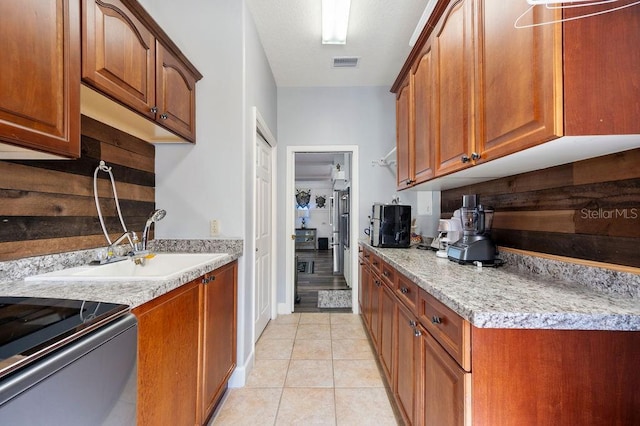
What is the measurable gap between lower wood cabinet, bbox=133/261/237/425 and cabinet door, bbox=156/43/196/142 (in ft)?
3.07

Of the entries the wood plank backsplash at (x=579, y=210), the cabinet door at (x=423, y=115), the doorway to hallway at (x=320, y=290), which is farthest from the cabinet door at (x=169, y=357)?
the doorway to hallway at (x=320, y=290)

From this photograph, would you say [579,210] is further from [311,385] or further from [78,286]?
[78,286]

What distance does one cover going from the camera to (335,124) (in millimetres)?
3355

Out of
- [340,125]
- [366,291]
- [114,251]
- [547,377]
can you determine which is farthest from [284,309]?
[547,377]

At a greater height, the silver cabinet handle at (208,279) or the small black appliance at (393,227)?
the small black appliance at (393,227)

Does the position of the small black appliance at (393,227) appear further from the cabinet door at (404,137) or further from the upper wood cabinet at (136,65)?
the upper wood cabinet at (136,65)

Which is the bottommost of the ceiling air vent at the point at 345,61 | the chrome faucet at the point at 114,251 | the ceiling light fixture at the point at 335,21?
the chrome faucet at the point at 114,251

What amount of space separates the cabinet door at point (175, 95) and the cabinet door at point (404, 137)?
1569 millimetres

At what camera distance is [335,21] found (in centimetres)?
221

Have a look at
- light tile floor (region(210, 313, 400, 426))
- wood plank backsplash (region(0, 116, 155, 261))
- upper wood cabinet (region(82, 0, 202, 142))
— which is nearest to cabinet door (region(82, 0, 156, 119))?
upper wood cabinet (region(82, 0, 202, 142))

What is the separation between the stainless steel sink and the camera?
3.70ft

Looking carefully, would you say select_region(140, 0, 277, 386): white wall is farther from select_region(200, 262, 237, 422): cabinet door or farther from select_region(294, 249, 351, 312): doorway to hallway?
select_region(294, 249, 351, 312): doorway to hallway

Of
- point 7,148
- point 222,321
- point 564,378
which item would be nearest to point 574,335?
point 564,378

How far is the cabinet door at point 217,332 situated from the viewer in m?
1.46
